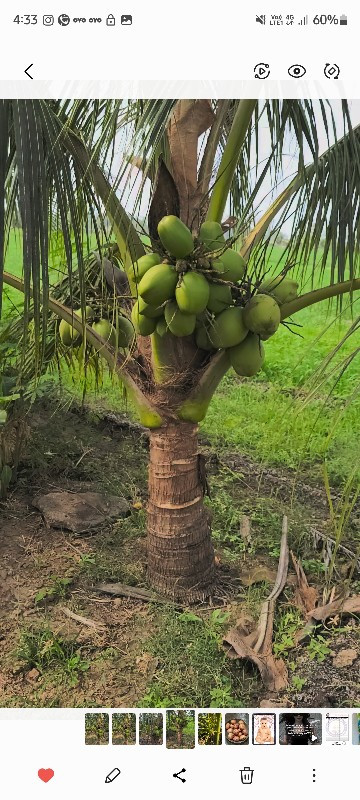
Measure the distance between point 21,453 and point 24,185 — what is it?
2092 millimetres

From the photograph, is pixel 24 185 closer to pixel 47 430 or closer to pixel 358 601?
pixel 358 601

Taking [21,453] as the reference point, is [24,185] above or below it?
above

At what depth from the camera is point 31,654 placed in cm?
212

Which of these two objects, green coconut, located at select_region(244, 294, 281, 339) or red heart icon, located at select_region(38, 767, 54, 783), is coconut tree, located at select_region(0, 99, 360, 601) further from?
red heart icon, located at select_region(38, 767, 54, 783)

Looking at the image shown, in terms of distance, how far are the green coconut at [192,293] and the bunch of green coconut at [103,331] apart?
55 centimetres

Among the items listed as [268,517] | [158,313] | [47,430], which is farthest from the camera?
[47,430]

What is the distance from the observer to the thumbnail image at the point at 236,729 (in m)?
1.35

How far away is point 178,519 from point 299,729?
1.07m

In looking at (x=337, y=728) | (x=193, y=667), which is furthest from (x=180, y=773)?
(x=193, y=667)

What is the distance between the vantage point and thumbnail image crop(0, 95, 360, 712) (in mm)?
1712

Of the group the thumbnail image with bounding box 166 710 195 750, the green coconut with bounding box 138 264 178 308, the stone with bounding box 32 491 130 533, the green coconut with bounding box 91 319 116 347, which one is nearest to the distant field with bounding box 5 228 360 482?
the stone with bounding box 32 491 130 533

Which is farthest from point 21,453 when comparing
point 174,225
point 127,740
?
point 127,740
